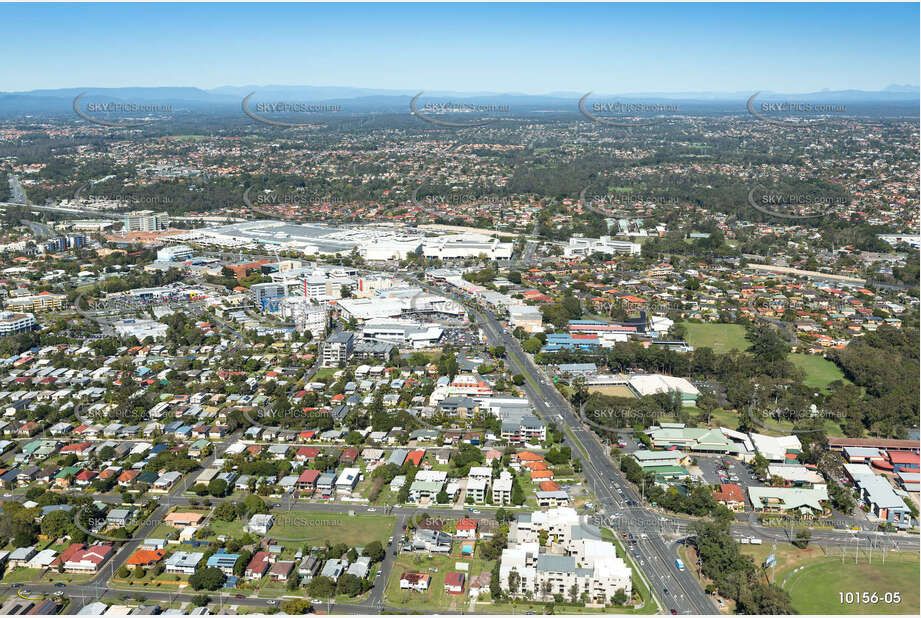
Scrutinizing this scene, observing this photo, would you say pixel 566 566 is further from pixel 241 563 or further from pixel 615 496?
pixel 241 563

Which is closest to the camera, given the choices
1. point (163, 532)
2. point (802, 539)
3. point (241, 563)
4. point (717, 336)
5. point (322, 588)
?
point (322, 588)

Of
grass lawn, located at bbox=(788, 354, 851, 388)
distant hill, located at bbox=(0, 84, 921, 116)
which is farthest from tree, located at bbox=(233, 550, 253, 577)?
distant hill, located at bbox=(0, 84, 921, 116)

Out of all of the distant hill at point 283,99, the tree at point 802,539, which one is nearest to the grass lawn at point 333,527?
the tree at point 802,539

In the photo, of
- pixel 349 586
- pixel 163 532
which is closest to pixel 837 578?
pixel 349 586

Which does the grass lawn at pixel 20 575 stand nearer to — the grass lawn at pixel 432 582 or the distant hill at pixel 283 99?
the grass lawn at pixel 432 582

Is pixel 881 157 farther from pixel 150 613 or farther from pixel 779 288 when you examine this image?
pixel 150 613

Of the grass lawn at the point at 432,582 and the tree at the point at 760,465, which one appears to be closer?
the grass lawn at the point at 432,582

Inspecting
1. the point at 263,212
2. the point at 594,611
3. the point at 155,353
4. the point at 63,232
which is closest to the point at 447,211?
the point at 263,212
